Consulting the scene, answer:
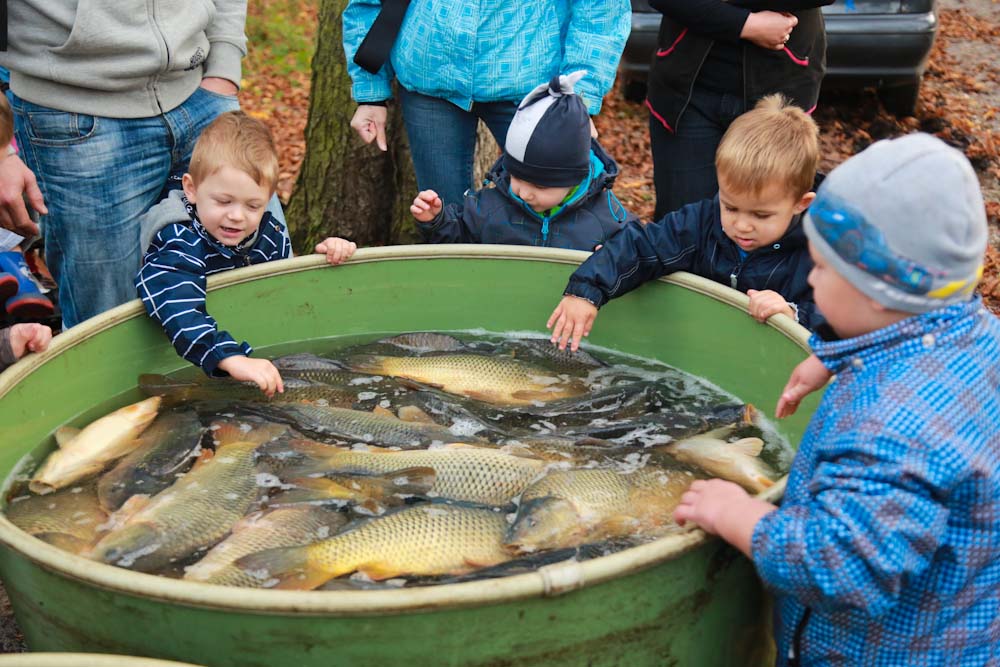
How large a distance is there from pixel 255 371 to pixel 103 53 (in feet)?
4.06

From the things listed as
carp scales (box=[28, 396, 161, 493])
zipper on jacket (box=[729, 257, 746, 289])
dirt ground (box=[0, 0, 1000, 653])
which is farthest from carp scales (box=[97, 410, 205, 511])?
dirt ground (box=[0, 0, 1000, 653])

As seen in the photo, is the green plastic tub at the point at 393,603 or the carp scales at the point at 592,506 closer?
the green plastic tub at the point at 393,603

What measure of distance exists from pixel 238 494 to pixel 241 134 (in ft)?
4.21

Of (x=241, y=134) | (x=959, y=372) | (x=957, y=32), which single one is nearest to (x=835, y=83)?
(x=957, y=32)

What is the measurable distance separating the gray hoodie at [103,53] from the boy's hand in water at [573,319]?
158 cm

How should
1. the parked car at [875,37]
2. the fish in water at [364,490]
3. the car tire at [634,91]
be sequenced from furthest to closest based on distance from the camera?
the car tire at [634,91]
the parked car at [875,37]
the fish in water at [364,490]

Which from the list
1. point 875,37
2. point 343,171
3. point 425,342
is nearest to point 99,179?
point 425,342

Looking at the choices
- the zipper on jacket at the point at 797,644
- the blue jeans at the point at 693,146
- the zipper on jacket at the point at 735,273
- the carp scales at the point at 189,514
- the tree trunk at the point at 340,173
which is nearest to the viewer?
the zipper on jacket at the point at 797,644

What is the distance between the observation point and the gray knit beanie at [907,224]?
171 centimetres

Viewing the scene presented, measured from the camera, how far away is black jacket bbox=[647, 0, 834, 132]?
364cm

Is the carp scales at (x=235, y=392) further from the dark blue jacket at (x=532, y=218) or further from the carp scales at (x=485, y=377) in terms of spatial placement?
the dark blue jacket at (x=532, y=218)

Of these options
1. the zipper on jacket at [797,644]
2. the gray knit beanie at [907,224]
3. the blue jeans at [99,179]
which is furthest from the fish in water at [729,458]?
the blue jeans at [99,179]

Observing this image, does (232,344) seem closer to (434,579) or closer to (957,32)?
(434,579)

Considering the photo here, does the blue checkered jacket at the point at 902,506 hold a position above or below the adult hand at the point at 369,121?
below
